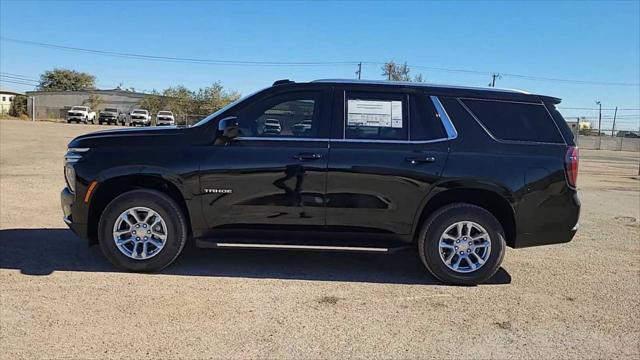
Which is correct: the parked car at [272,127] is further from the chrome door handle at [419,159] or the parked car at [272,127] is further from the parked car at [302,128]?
the chrome door handle at [419,159]

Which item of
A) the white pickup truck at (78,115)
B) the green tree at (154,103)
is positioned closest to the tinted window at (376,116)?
the white pickup truck at (78,115)

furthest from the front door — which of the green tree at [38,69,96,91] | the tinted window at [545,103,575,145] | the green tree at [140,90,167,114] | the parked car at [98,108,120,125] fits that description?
the green tree at [38,69,96,91]

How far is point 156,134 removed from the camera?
5.33 m

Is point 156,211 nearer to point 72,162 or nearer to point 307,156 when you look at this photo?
point 72,162

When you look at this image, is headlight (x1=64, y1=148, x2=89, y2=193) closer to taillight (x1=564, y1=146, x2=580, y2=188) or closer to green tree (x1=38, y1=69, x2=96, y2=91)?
taillight (x1=564, y1=146, x2=580, y2=188)

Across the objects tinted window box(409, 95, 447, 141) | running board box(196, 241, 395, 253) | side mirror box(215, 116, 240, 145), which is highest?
tinted window box(409, 95, 447, 141)

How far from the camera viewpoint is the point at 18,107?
71375 mm

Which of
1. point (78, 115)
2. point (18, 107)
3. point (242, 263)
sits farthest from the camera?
point (18, 107)

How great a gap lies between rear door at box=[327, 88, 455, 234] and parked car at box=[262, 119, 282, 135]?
55cm

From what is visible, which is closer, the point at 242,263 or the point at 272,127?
the point at 272,127

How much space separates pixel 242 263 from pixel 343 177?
1562 mm

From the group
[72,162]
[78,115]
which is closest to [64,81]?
[78,115]

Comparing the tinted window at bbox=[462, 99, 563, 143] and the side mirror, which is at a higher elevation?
the tinted window at bbox=[462, 99, 563, 143]

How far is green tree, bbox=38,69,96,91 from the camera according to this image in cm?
10088
